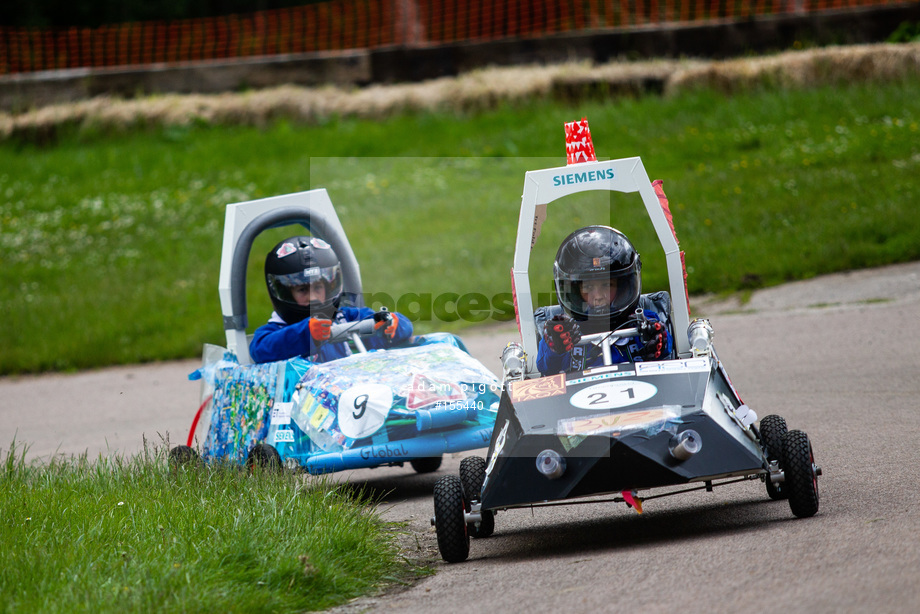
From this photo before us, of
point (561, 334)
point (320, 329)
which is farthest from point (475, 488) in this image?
point (320, 329)

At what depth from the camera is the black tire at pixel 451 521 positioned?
196 inches

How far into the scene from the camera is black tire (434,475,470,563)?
4969 millimetres

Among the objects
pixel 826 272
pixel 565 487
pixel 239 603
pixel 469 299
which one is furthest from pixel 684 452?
pixel 469 299

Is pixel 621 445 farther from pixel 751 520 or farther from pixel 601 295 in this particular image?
pixel 601 295

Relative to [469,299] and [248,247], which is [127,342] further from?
[248,247]

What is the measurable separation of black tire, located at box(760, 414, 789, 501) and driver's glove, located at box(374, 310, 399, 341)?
3.04m

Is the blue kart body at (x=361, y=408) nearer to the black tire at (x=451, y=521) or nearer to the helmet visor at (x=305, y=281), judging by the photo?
the helmet visor at (x=305, y=281)

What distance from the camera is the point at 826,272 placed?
1277 centimetres

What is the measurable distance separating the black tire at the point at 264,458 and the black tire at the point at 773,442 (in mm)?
2842

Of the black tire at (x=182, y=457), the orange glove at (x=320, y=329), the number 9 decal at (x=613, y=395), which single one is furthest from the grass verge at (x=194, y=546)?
the orange glove at (x=320, y=329)

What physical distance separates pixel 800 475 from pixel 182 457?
409 centimetres

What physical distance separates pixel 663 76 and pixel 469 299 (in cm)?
640

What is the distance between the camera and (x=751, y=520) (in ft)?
16.8

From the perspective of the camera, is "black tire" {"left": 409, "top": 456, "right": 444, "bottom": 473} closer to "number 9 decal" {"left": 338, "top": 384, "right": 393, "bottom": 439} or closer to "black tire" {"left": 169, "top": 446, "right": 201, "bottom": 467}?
"number 9 decal" {"left": 338, "top": 384, "right": 393, "bottom": 439}
